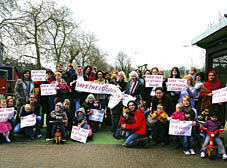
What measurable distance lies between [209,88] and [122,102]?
244 cm

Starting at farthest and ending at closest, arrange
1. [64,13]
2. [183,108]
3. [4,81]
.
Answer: [64,13] → [4,81] → [183,108]

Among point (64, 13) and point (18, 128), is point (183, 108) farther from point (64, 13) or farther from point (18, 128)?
point (64, 13)

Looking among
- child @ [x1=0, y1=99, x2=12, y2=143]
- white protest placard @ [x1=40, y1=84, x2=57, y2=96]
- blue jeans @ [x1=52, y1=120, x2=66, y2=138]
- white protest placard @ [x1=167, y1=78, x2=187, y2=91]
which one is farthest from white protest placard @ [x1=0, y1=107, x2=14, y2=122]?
white protest placard @ [x1=167, y1=78, x2=187, y2=91]

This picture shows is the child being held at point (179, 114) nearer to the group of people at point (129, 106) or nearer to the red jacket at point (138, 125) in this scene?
the group of people at point (129, 106)

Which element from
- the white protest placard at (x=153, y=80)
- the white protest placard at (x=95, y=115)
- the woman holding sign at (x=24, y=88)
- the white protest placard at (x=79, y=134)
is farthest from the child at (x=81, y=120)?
the white protest placard at (x=153, y=80)

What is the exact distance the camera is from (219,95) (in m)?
5.36

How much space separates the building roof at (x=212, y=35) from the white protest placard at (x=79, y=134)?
464 centimetres

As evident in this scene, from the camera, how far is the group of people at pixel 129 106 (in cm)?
555

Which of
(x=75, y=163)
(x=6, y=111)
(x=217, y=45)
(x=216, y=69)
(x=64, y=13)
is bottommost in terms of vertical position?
(x=75, y=163)

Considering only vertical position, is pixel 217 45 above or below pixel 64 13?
below

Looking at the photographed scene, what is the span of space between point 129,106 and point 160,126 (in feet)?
3.37

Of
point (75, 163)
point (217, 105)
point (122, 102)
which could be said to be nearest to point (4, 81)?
point (122, 102)

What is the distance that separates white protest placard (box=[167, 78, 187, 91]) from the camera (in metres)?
6.25

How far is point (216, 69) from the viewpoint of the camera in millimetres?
7523
